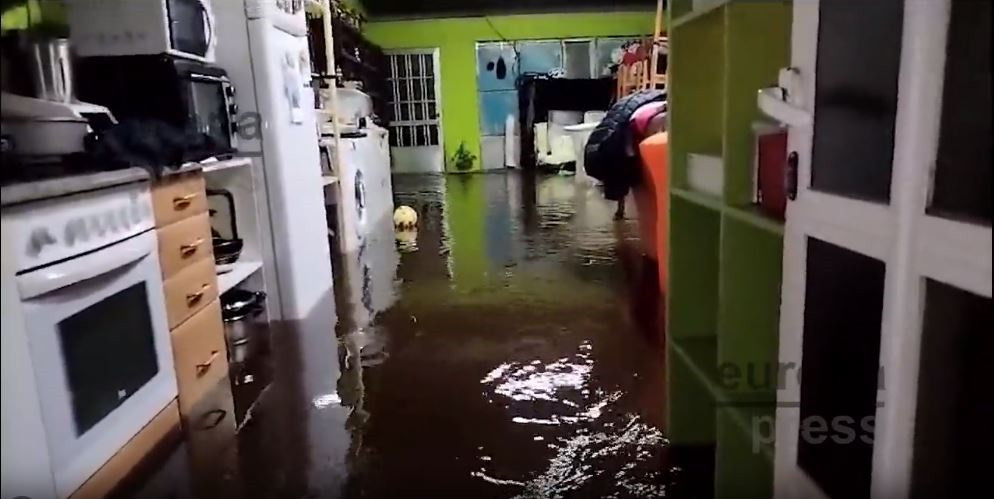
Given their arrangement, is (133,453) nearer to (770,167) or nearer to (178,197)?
(178,197)

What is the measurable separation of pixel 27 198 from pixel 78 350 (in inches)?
14.2

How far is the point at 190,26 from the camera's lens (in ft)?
7.62

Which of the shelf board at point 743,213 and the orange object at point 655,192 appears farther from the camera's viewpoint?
the orange object at point 655,192

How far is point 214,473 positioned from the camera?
166cm

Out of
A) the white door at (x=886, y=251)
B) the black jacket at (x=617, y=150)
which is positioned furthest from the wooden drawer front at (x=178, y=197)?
the black jacket at (x=617, y=150)

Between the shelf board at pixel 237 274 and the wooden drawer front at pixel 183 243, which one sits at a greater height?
the wooden drawer front at pixel 183 243

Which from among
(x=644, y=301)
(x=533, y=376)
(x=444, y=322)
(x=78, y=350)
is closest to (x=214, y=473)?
(x=78, y=350)

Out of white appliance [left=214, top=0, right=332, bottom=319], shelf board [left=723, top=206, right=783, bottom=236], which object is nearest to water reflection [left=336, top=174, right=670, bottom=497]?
white appliance [left=214, top=0, right=332, bottom=319]

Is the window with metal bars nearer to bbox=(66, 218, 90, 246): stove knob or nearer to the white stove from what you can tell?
the white stove

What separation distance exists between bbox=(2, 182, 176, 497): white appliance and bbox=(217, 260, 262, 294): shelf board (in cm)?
63

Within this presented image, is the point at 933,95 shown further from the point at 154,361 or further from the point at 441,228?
the point at 441,228

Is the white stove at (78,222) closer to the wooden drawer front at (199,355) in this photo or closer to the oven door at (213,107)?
the wooden drawer front at (199,355)

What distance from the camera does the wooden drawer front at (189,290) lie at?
1913mm

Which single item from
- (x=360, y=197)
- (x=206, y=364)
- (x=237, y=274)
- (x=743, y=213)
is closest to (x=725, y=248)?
(x=743, y=213)
